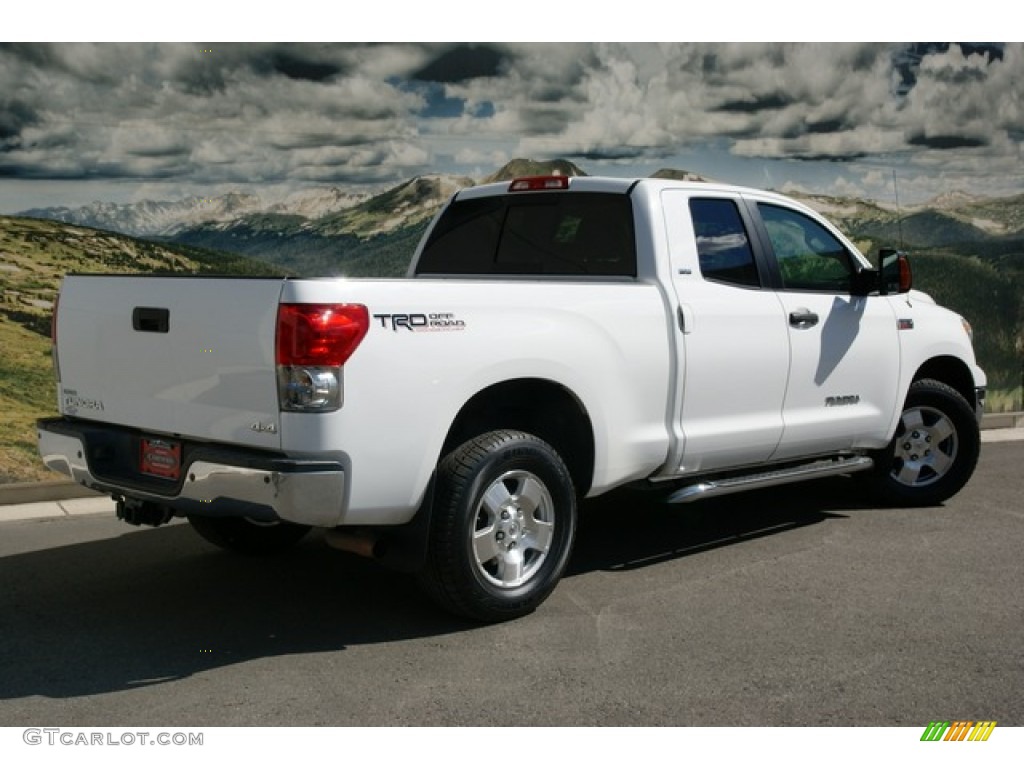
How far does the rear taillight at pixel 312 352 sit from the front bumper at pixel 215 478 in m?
0.24

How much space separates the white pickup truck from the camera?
15.0 ft

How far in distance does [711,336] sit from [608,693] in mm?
2218

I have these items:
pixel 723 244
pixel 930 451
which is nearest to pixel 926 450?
pixel 930 451

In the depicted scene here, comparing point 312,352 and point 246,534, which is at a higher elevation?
point 312,352

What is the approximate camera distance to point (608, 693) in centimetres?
437

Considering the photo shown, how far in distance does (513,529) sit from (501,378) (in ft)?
2.23

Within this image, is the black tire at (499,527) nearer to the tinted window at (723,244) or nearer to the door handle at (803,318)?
the tinted window at (723,244)

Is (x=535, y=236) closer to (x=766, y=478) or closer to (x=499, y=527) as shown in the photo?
(x=766, y=478)

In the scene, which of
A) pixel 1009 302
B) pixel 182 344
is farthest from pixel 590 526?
pixel 1009 302

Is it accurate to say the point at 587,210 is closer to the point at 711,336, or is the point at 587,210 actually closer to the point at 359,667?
the point at 711,336

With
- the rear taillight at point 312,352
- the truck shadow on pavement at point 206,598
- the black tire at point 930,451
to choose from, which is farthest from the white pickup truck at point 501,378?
the truck shadow on pavement at point 206,598

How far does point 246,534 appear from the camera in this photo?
20.7 feet

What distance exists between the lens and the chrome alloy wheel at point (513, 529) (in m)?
5.13

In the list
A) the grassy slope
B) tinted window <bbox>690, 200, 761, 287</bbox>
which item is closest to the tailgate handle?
tinted window <bbox>690, 200, 761, 287</bbox>
